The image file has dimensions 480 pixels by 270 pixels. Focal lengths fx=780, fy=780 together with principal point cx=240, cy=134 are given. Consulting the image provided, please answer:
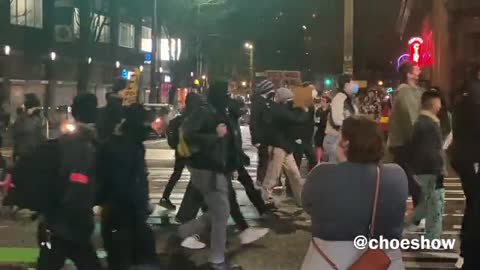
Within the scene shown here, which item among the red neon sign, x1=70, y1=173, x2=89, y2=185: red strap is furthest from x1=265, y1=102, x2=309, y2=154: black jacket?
the red neon sign

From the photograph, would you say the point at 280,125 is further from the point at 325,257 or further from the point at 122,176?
the point at 325,257

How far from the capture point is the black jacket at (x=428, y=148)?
8.48 m

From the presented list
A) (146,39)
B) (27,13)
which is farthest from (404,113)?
(146,39)

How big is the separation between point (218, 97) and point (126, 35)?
2408 inches

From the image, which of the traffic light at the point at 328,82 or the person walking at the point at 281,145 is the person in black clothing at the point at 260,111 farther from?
the traffic light at the point at 328,82

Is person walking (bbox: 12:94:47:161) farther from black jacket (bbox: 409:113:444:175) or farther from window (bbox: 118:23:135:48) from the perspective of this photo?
window (bbox: 118:23:135:48)

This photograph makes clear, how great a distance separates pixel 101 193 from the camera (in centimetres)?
609

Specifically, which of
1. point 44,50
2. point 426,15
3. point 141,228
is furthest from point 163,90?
point 141,228

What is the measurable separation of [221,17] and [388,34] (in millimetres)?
34338

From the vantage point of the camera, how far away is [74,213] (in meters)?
5.61

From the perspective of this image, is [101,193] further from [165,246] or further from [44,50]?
[44,50]

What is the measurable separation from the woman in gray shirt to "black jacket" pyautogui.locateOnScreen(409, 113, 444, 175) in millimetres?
4486

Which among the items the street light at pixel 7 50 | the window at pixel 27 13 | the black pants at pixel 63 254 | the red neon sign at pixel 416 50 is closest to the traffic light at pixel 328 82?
the red neon sign at pixel 416 50

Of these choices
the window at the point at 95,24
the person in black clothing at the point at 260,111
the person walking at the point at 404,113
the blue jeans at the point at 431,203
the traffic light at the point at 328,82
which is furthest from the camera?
the window at the point at 95,24
